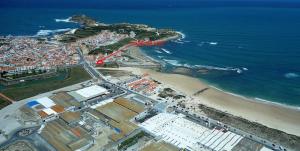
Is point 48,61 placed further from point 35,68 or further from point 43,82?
point 43,82

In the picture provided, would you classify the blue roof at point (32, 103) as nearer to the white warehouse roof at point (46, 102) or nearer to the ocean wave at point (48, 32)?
the white warehouse roof at point (46, 102)

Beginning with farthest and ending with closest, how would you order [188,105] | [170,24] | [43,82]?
[170,24]
[43,82]
[188,105]

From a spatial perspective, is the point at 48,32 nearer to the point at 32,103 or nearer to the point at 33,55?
the point at 33,55

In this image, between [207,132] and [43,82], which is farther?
[43,82]

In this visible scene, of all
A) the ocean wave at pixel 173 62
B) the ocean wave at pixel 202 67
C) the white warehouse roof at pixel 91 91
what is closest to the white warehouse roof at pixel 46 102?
the white warehouse roof at pixel 91 91

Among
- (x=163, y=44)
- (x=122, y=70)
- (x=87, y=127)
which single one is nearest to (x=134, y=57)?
(x=122, y=70)

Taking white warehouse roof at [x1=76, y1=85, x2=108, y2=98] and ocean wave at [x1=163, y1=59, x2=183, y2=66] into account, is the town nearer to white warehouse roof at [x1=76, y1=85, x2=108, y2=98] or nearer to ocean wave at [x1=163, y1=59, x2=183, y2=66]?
white warehouse roof at [x1=76, y1=85, x2=108, y2=98]

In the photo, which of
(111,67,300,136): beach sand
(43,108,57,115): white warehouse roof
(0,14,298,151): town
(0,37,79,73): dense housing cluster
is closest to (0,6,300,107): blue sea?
(111,67,300,136): beach sand
